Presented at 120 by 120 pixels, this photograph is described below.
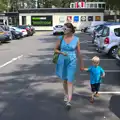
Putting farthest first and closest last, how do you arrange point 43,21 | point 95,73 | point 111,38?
point 43,21 < point 111,38 < point 95,73

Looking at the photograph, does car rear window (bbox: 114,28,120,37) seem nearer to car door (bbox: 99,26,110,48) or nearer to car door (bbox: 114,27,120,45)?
car door (bbox: 114,27,120,45)

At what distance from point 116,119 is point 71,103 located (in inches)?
60.4

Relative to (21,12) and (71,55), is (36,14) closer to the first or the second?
(21,12)

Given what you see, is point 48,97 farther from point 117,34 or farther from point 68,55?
point 117,34

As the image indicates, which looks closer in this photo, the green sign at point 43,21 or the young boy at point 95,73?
the young boy at point 95,73

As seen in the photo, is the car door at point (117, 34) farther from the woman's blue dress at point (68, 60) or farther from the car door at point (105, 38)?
the woman's blue dress at point (68, 60)

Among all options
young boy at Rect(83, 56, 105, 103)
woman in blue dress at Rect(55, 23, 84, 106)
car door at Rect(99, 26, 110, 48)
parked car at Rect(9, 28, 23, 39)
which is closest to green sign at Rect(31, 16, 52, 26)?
parked car at Rect(9, 28, 23, 39)

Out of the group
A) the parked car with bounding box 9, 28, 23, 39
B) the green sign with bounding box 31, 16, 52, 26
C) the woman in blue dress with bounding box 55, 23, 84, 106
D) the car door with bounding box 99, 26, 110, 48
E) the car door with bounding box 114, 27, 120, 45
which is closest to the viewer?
the woman in blue dress with bounding box 55, 23, 84, 106

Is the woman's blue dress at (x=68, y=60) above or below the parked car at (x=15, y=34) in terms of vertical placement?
above

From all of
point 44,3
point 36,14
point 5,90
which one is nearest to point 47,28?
point 36,14

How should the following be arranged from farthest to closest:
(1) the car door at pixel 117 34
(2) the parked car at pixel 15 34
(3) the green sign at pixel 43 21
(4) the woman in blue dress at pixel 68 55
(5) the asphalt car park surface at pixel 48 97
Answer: (3) the green sign at pixel 43 21, (2) the parked car at pixel 15 34, (1) the car door at pixel 117 34, (4) the woman in blue dress at pixel 68 55, (5) the asphalt car park surface at pixel 48 97

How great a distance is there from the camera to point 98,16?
66.0 m

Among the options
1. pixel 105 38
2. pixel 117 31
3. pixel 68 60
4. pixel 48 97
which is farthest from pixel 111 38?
pixel 68 60

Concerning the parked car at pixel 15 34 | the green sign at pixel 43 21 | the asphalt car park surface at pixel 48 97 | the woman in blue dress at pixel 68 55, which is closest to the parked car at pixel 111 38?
the asphalt car park surface at pixel 48 97
